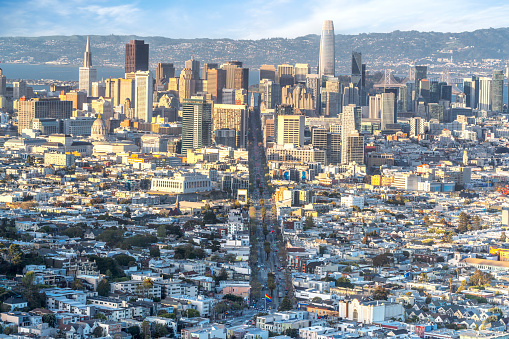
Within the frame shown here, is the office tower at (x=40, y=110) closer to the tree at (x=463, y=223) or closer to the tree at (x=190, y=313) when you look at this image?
the tree at (x=463, y=223)

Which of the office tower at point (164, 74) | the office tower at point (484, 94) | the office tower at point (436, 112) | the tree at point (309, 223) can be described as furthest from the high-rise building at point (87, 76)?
the tree at point (309, 223)

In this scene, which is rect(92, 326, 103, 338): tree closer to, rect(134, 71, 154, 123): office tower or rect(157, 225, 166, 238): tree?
rect(157, 225, 166, 238): tree

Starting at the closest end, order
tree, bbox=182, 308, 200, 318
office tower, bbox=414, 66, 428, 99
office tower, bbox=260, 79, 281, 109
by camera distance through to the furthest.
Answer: tree, bbox=182, 308, 200, 318 → office tower, bbox=260, 79, 281, 109 → office tower, bbox=414, 66, 428, 99

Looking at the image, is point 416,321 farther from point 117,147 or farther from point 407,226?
point 117,147

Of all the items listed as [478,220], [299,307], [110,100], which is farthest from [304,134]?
[299,307]

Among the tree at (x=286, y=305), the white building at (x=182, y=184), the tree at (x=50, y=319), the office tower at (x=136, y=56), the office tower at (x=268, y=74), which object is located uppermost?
the office tower at (x=136, y=56)

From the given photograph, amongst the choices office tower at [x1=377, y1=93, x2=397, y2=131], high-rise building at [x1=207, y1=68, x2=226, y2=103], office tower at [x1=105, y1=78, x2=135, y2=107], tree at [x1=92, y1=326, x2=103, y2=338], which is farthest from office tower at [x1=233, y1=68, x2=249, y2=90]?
tree at [x1=92, y1=326, x2=103, y2=338]

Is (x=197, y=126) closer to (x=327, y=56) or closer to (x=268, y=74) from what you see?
(x=268, y=74)
